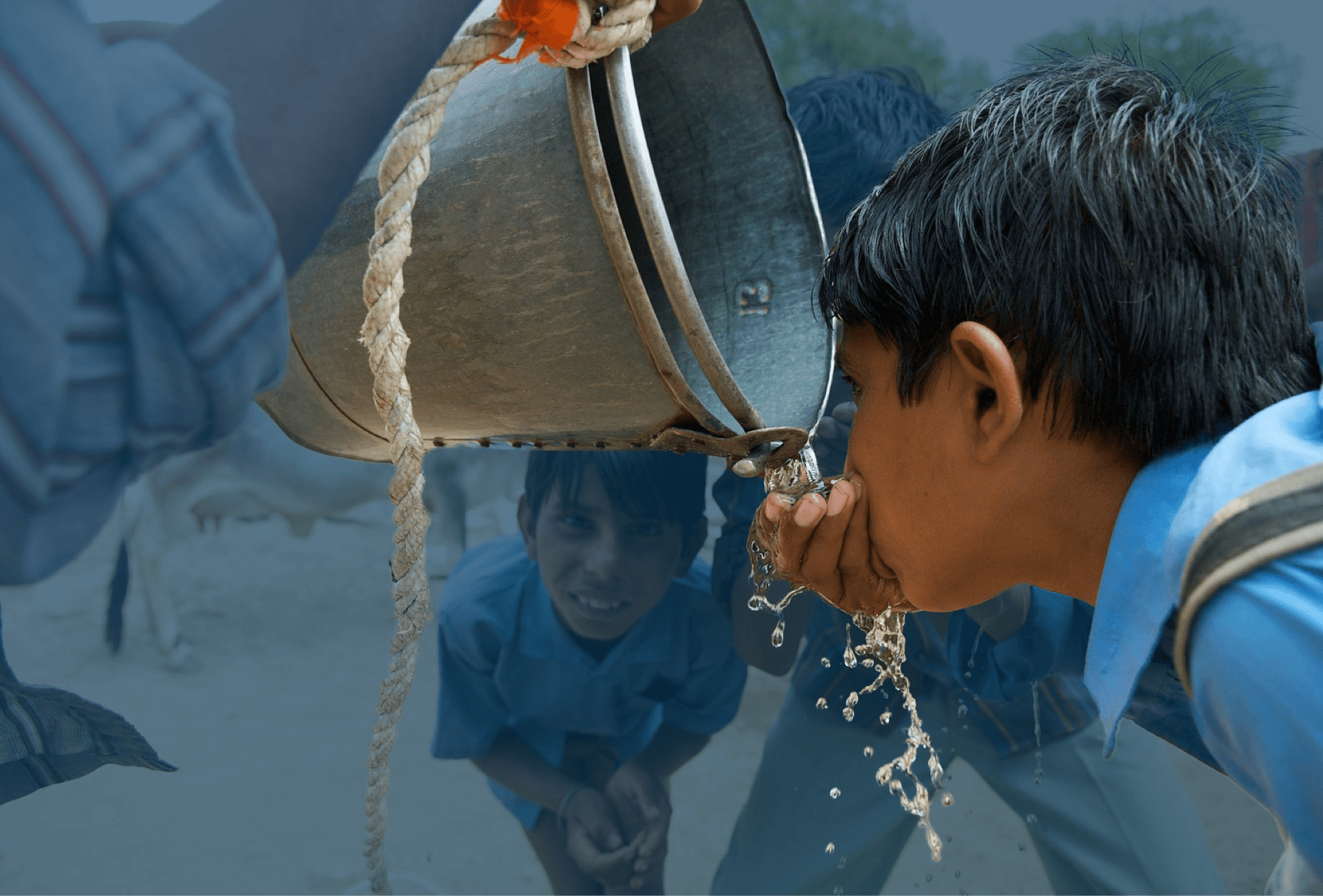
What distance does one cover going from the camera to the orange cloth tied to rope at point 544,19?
1.55ft

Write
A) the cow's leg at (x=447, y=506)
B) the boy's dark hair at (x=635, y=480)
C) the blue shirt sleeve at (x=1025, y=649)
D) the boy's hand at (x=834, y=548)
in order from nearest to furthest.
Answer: the boy's hand at (x=834, y=548) < the blue shirt sleeve at (x=1025, y=649) < the boy's dark hair at (x=635, y=480) < the cow's leg at (x=447, y=506)

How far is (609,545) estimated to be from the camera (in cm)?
169

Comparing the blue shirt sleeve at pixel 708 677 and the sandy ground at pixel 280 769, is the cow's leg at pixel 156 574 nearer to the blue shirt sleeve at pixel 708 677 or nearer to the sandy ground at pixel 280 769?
the sandy ground at pixel 280 769

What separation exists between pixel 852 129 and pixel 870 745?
3.59 ft

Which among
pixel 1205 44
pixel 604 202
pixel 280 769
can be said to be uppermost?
pixel 604 202

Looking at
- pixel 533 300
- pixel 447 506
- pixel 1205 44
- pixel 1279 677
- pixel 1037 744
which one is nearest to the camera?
pixel 1279 677

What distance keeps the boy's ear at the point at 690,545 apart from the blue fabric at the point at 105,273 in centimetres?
135

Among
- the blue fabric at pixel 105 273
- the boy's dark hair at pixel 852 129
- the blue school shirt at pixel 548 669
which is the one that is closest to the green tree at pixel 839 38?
the boy's dark hair at pixel 852 129

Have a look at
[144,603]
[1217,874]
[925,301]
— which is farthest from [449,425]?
[1217,874]

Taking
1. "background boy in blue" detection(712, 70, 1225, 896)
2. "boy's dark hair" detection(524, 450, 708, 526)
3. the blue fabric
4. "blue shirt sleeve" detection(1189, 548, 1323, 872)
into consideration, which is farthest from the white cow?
"blue shirt sleeve" detection(1189, 548, 1323, 872)

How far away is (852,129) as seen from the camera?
66.7 inches

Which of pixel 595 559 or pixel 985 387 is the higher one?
pixel 985 387

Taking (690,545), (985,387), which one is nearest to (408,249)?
(985,387)

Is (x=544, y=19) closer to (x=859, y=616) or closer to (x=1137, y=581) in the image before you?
(x=1137, y=581)
